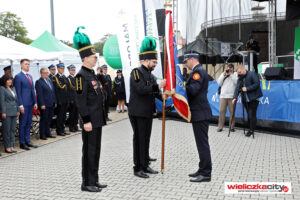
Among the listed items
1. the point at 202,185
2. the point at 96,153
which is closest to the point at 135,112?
the point at 96,153

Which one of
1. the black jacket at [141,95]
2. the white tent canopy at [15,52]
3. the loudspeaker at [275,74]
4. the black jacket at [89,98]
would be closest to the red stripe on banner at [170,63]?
the black jacket at [141,95]

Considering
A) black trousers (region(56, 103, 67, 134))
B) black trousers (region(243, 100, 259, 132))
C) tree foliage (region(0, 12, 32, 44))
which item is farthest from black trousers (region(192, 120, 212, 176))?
tree foliage (region(0, 12, 32, 44))

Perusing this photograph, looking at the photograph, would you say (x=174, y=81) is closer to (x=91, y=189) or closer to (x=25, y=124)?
(x=91, y=189)

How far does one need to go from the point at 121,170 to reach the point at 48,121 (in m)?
4.03

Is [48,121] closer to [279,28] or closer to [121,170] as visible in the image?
[121,170]

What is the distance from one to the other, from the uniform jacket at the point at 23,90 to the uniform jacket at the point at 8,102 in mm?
273

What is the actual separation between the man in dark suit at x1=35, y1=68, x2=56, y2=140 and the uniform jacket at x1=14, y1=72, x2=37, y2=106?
1.89 ft

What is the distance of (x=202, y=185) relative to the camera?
15.2ft

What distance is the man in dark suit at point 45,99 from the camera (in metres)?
8.31

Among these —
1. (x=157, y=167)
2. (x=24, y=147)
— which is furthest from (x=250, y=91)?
(x=24, y=147)

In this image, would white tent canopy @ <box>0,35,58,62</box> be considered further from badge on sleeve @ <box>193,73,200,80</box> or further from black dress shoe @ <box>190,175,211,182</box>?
black dress shoe @ <box>190,175,211,182</box>

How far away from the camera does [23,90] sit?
7.52 metres

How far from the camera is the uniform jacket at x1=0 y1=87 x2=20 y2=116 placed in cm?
684

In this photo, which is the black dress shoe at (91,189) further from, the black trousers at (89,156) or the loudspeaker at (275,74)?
the loudspeaker at (275,74)
